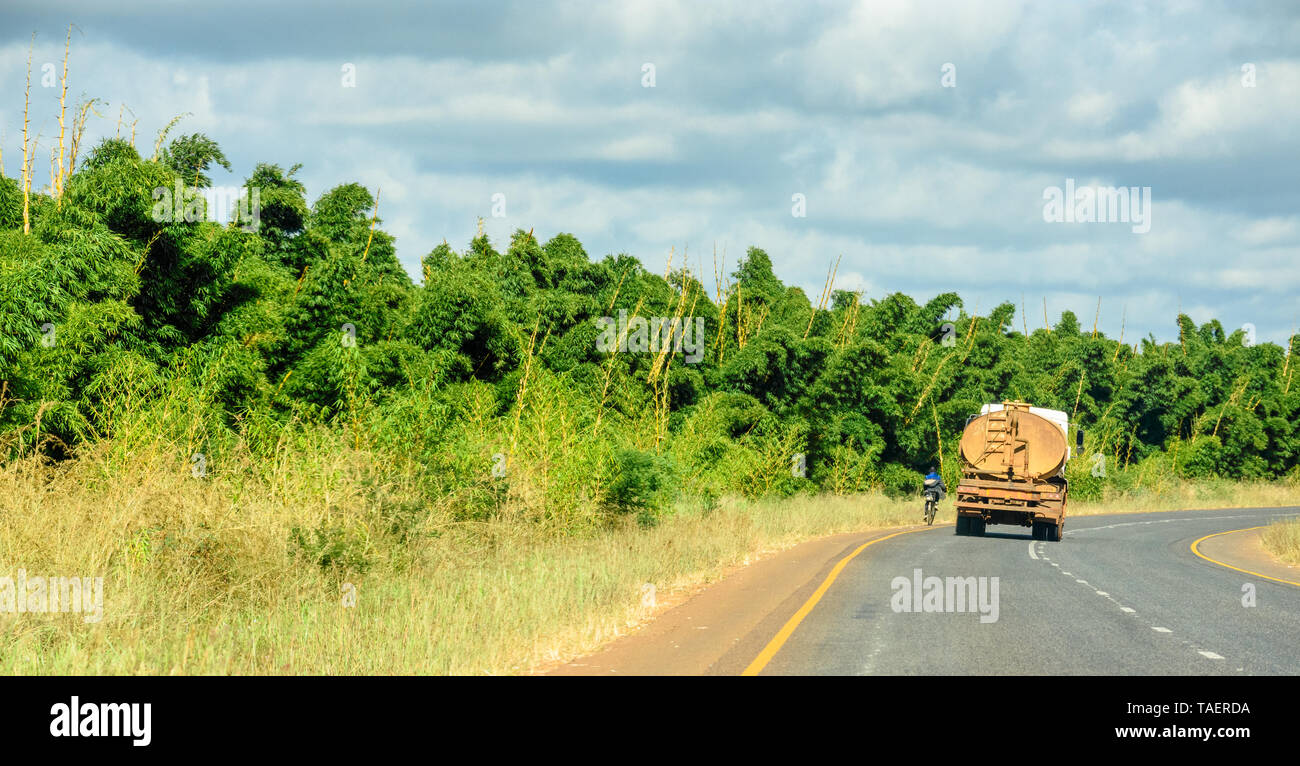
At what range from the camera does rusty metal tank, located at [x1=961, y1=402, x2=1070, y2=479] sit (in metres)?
26.3

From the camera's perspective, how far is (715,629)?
9.88m

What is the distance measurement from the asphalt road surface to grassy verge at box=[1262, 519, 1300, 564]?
4.01 meters

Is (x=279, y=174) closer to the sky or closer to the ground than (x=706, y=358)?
closer to the sky

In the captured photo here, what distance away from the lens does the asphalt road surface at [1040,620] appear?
27.7 feet

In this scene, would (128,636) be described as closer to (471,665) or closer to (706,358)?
(471,665)

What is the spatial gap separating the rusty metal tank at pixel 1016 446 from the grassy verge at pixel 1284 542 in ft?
17.9

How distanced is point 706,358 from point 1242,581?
2505 cm

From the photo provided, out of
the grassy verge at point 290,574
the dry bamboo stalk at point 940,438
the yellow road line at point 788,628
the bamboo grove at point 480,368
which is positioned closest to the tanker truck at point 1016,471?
the bamboo grove at point 480,368

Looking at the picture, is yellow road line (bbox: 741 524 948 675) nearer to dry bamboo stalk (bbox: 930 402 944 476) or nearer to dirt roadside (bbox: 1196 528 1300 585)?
dirt roadside (bbox: 1196 528 1300 585)

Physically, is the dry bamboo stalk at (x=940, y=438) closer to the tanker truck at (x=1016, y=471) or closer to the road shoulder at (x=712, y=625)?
the tanker truck at (x=1016, y=471)

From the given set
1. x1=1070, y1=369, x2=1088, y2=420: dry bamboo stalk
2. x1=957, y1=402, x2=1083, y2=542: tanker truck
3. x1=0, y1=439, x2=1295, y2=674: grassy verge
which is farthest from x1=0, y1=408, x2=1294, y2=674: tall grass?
x1=1070, y1=369, x2=1088, y2=420: dry bamboo stalk

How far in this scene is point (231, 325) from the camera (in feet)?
63.9

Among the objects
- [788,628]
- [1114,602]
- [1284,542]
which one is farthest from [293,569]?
[1284,542]
